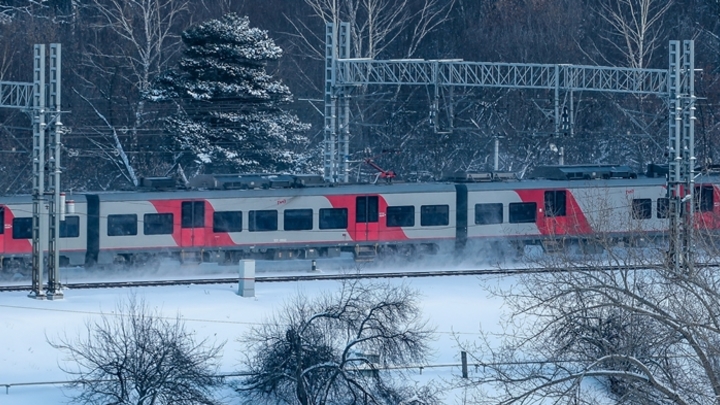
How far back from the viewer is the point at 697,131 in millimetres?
47031

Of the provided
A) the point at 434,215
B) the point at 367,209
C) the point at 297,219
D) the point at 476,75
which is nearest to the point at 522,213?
the point at 434,215

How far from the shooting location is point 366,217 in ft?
108

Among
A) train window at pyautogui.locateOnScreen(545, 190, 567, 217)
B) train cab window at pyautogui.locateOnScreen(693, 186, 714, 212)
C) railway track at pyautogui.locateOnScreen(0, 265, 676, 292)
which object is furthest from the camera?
train cab window at pyautogui.locateOnScreen(693, 186, 714, 212)

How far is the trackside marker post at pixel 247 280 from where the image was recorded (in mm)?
26805

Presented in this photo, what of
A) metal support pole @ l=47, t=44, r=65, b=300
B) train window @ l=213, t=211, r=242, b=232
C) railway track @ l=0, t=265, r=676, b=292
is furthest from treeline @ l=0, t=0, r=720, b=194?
metal support pole @ l=47, t=44, r=65, b=300

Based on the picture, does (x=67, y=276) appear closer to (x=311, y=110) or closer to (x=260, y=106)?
→ (x=260, y=106)

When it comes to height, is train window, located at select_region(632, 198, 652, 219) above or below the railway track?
above

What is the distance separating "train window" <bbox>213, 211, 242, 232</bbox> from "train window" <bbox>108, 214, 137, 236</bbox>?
2055 mm

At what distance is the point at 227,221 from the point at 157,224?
70.9 inches

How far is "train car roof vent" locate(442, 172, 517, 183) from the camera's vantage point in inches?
1364

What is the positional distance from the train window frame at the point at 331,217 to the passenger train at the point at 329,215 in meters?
0.03

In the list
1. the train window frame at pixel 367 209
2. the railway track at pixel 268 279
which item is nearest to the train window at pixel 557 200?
the railway track at pixel 268 279

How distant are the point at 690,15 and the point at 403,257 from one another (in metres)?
27.2

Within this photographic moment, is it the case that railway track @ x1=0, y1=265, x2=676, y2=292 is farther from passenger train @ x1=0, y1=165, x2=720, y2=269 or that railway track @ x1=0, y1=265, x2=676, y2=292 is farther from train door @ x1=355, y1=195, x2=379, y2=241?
train door @ x1=355, y1=195, x2=379, y2=241
